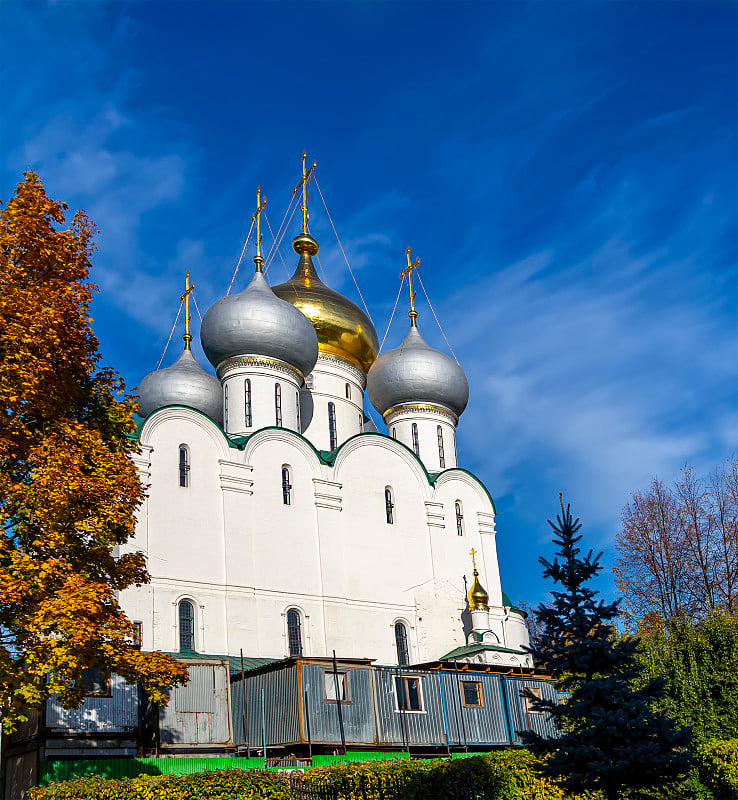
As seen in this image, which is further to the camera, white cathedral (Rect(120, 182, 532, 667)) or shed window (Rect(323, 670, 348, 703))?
white cathedral (Rect(120, 182, 532, 667))

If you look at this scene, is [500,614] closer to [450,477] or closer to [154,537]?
[450,477]

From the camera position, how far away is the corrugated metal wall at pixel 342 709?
1775 cm

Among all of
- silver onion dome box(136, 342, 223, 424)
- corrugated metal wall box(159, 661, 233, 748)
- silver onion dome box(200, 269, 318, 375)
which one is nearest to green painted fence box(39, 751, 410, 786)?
corrugated metal wall box(159, 661, 233, 748)

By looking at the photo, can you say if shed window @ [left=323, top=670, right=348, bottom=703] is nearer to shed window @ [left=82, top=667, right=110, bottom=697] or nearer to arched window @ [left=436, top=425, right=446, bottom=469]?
shed window @ [left=82, top=667, right=110, bottom=697]

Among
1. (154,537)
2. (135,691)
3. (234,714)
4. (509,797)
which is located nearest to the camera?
(509,797)

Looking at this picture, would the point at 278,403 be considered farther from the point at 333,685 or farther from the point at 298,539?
the point at 333,685

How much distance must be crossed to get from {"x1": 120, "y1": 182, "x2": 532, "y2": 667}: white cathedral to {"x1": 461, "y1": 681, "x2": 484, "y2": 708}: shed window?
494 cm

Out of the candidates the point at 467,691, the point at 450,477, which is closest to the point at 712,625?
the point at 467,691

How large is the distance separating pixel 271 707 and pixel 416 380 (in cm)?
1583

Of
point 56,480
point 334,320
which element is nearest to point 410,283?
point 334,320

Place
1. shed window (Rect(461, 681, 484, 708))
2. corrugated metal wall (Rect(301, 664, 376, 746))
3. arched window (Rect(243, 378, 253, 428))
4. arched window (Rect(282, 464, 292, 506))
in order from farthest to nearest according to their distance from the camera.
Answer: arched window (Rect(243, 378, 253, 428)), arched window (Rect(282, 464, 292, 506)), shed window (Rect(461, 681, 484, 708)), corrugated metal wall (Rect(301, 664, 376, 746))

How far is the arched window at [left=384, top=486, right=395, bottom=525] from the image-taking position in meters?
27.5

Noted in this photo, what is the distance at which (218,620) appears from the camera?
2247cm

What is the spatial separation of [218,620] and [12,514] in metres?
11.5
